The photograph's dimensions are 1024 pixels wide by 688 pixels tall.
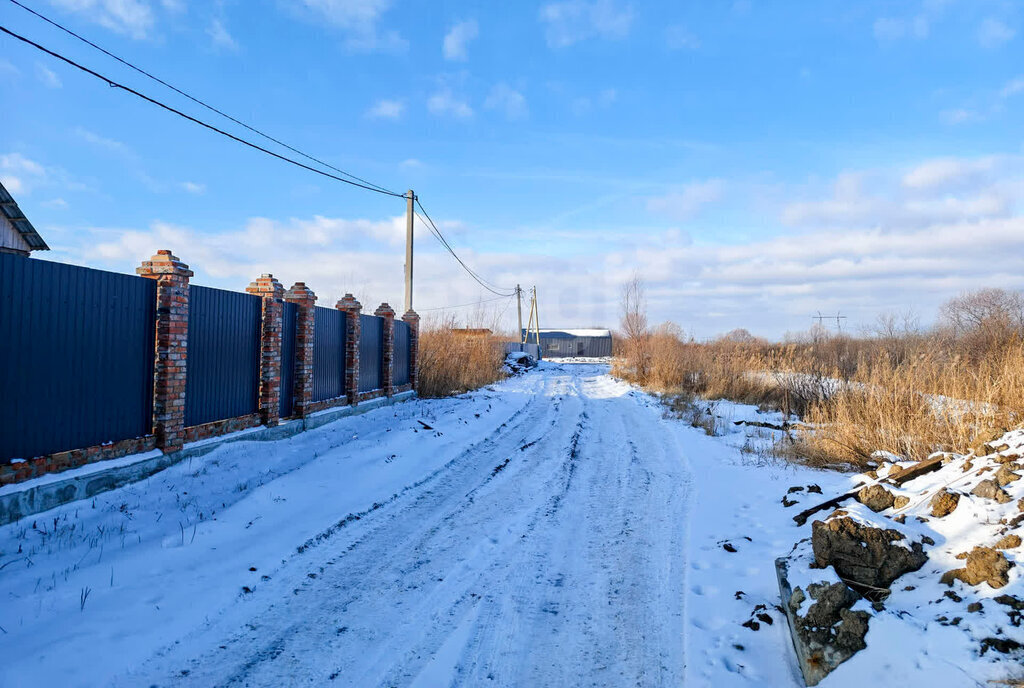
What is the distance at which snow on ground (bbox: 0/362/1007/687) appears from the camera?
3305 millimetres

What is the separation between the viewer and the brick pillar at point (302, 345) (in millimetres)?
10094

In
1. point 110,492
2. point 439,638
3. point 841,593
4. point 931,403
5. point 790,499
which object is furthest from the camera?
point 931,403

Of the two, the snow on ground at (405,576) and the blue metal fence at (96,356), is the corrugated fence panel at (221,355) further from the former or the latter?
the snow on ground at (405,576)

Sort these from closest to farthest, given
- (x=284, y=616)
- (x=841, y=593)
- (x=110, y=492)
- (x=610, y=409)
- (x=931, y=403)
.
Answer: (x=841, y=593) < (x=284, y=616) < (x=110, y=492) < (x=931, y=403) < (x=610, y=409)

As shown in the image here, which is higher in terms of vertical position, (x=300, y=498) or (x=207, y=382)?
(x=207, y=382)

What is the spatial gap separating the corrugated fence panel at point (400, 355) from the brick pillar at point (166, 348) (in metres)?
8.24

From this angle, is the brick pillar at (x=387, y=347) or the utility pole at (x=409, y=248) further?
the utility pole at (x=409, y=248)

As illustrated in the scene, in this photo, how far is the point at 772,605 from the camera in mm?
3994

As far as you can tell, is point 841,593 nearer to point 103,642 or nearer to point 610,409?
point 103,642

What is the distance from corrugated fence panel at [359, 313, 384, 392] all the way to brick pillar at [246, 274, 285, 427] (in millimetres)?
3799

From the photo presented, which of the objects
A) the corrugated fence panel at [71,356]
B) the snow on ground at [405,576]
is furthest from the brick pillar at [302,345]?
the corrugated fence panel at [71,356]

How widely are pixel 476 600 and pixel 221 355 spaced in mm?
5854

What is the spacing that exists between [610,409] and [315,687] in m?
13.4

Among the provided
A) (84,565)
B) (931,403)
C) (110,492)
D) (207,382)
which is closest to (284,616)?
(84,565)
